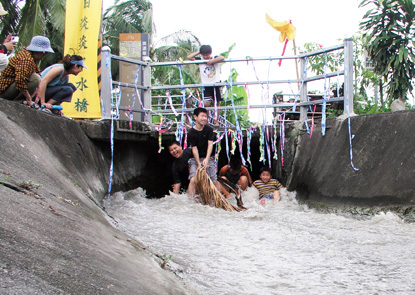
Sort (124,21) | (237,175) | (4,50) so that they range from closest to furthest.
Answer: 1. (4,50)
2. (237,175)
3. (124,21)

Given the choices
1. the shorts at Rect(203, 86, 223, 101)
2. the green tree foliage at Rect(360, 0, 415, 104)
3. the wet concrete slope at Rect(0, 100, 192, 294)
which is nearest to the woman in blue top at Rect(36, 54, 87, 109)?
the wet concrete slope at Rect(0, 100, 192, 294)

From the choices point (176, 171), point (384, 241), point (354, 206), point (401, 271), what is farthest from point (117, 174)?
point (401, 271)

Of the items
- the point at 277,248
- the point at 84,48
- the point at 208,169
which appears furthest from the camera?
the point at 84,48

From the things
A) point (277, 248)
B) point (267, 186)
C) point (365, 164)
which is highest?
point (365, 164)

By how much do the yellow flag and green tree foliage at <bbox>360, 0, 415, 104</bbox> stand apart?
13.0 feet

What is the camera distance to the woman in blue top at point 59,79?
20.8 ft

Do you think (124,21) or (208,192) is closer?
(208,192)

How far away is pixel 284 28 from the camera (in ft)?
32.8

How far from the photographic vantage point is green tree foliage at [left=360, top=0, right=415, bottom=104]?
41.0 feet

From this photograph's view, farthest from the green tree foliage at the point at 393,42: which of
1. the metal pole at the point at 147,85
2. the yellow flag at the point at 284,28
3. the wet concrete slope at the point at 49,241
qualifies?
the wet concrete slope at the point at 49,241

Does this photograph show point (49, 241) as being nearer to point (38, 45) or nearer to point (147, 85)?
point (38, 45)

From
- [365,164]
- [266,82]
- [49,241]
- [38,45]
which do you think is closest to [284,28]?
[266,82]

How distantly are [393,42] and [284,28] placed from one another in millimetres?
4333

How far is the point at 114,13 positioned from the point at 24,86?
17.0 metres
